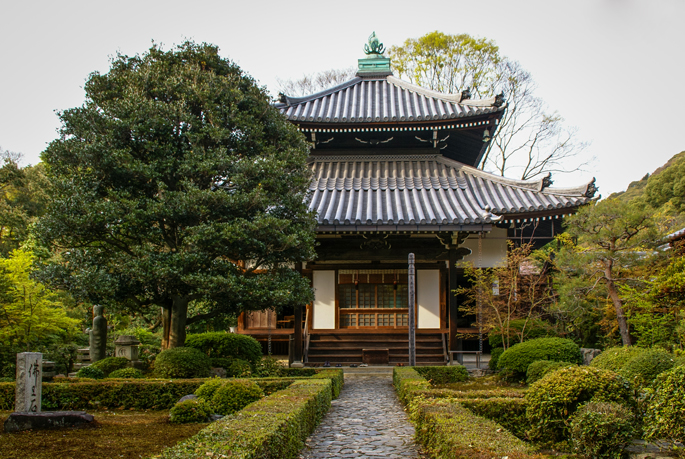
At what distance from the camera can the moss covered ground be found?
5465mm

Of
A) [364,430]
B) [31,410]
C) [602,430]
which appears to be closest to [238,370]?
[31,410]

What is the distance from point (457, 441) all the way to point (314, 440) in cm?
254

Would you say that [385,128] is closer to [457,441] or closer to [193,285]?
[193,285]

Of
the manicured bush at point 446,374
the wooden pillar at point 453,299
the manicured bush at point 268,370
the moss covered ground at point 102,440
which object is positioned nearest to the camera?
the moss covered ground at point 102,440

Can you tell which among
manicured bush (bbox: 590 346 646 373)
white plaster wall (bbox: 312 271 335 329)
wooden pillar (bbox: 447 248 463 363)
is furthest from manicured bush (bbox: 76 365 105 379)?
manicured bush (bbox: 590 346 646 373)

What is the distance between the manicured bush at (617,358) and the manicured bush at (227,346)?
7.63m

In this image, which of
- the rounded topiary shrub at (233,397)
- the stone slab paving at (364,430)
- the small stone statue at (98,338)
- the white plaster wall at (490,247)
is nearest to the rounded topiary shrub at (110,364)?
the small stone statue at (98,338)

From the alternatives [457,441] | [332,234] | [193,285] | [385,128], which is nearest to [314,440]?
[457,441]

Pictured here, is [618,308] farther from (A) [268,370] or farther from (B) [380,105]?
(B) [380,105]

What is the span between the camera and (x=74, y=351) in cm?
1410

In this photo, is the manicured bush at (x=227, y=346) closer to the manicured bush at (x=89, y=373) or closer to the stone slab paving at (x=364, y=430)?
the manicured bush at (x=89, y=373)

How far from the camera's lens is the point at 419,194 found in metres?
15.7

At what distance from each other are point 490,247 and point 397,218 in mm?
3563

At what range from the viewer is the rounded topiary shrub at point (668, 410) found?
17.0 feet
